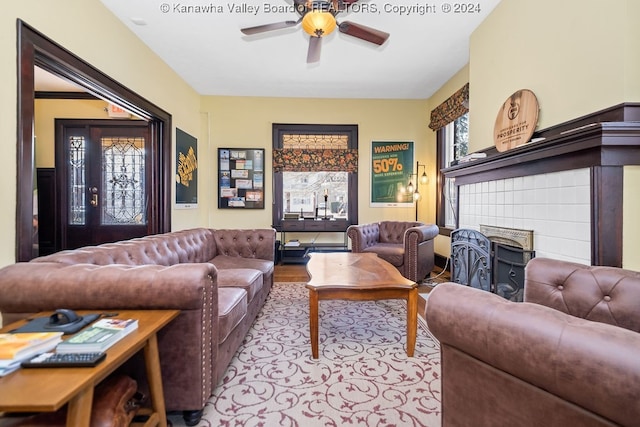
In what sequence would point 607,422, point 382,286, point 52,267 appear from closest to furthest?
point 607,422 → point 52,267 → point 382,286

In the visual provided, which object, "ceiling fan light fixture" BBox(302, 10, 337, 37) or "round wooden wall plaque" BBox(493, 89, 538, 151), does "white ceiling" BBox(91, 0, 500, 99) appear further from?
"round wooden wall plaque" BBox(493, 89, 538, 151)

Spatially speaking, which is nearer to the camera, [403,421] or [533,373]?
[533,373]

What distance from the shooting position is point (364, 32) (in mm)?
2568

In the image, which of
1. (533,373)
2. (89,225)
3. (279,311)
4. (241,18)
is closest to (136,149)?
(89,225)

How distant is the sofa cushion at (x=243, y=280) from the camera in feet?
7.49

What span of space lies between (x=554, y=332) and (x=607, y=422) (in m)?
0.19

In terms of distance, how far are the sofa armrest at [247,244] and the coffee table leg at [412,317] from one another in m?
1.87

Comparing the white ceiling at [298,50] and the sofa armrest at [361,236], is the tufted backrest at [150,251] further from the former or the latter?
the white ceiling at [298,50]

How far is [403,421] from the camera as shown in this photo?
1.47 meters

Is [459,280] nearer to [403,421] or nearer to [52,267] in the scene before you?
[403,421]

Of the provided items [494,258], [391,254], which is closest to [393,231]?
[391,254]

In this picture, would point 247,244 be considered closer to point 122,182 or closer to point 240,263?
point 240,263

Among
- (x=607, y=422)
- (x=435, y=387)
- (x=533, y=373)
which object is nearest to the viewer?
(x=607, y=422)

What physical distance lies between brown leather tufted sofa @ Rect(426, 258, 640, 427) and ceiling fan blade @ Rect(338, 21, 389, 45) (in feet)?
7.86
